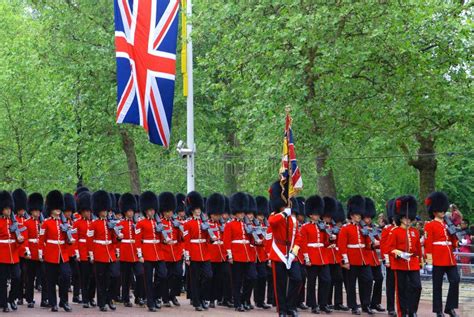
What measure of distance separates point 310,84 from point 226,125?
31.9ft

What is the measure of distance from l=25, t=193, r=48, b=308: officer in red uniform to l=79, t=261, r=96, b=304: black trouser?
0.63 metres

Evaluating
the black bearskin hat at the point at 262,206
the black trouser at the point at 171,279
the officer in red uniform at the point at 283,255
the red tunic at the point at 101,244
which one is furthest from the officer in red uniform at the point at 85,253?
the officer in red uniform at the point at 283,255

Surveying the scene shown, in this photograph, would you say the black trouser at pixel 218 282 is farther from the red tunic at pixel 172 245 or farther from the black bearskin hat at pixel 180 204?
the black bearskin hat at pixel 180 204

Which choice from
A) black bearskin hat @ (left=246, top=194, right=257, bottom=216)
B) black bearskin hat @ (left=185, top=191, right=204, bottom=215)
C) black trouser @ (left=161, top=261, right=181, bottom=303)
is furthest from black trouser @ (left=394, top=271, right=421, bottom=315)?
black bearskin hat @ (left=185, top=191, right=204, bottom=215)

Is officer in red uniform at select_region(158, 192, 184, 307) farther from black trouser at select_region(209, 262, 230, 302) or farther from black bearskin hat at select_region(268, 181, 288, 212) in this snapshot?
black bearskin hat at select_region(268, 181, 288, 212)

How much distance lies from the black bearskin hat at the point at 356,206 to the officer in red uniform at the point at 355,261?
7.6 inches

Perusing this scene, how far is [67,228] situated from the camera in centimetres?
1742

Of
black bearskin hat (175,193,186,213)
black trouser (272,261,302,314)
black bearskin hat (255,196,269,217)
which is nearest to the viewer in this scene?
black trouser (272,261,302,314)

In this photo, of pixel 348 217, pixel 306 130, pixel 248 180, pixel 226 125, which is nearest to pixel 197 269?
pixel 348 217

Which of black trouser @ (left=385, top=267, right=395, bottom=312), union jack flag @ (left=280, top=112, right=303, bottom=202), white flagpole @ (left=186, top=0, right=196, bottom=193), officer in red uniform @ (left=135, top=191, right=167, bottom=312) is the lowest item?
black trouser @ (left=385, top=267, right=395, bottom=312)

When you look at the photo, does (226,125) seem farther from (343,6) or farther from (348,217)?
(348,217)

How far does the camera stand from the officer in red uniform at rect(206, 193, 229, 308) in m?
18.1

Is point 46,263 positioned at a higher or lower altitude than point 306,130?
lower

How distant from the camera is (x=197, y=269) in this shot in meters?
17.8
